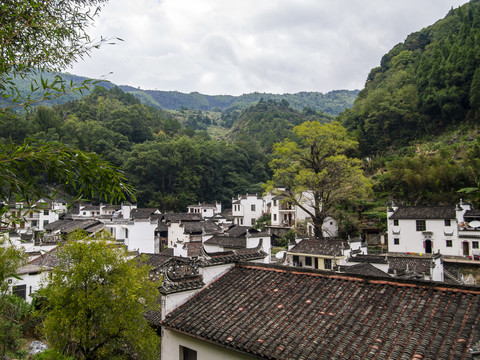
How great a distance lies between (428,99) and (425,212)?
22.7 meters

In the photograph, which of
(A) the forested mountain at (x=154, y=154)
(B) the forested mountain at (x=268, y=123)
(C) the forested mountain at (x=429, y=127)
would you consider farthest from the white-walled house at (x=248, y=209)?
(B) the forested mountain at (x=268, y=123)

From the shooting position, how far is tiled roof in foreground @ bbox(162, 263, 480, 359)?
14.1 ft

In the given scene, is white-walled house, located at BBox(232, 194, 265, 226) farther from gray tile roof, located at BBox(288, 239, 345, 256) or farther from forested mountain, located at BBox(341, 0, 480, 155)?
gray tile roof, located at BBox(288, 239, 345, 256)

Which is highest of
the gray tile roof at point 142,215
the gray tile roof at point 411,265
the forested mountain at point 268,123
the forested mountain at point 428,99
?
the forested mountain at point 268,123

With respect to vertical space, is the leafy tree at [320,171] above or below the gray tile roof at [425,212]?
above

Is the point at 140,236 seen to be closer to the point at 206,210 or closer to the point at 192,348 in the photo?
the point at 206,210

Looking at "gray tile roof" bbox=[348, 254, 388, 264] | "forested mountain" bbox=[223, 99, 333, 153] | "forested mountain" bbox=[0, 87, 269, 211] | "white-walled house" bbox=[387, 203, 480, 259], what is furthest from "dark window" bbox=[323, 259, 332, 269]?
"forested mountain" bbox=[223, 99, 333, 153]

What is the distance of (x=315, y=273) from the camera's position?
261 inches

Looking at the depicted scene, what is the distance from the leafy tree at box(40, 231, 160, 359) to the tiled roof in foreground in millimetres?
993

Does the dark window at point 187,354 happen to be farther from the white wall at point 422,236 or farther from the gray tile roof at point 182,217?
the gray tile roof at point 182,217

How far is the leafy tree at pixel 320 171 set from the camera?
954 inches

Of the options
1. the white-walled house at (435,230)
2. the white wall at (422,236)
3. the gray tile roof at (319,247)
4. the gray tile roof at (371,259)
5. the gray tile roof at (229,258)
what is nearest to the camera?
the gray tile roof at (229,258)

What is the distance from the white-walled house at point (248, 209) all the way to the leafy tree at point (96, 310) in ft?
131

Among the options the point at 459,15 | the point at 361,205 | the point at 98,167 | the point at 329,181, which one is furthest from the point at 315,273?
the point at 459,15
